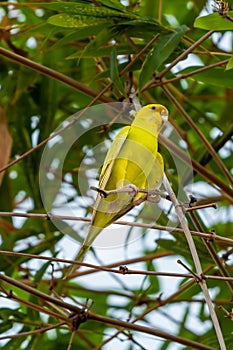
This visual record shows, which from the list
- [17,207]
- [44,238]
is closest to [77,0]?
[44,238]

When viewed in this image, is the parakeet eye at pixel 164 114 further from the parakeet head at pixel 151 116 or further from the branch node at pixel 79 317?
the branch node at pixel 79 317

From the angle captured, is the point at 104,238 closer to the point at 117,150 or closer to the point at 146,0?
the point at 117,150

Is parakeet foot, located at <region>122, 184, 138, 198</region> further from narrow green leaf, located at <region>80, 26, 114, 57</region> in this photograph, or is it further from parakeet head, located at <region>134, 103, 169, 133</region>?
narrow green leaf, located at <region>80, 26, 114, 57</region>

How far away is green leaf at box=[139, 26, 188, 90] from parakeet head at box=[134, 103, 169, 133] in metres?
0.22

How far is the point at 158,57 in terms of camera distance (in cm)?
137

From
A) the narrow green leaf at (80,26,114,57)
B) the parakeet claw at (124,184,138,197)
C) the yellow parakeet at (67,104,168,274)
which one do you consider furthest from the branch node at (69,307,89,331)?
the narrow green leaf at (80,26,114,57)

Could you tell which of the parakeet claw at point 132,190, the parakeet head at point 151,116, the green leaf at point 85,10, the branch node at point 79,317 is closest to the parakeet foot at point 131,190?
the parakeet claw at point 132,190

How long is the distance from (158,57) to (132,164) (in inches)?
11.5

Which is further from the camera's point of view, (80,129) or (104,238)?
(80,129)

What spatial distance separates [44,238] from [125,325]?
2.30ft

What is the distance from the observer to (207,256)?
1609mm

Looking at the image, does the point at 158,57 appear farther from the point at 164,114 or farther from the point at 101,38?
the point at 164,114

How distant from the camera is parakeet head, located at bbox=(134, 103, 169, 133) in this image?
1.15 metres

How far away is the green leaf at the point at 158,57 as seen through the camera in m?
1.37
